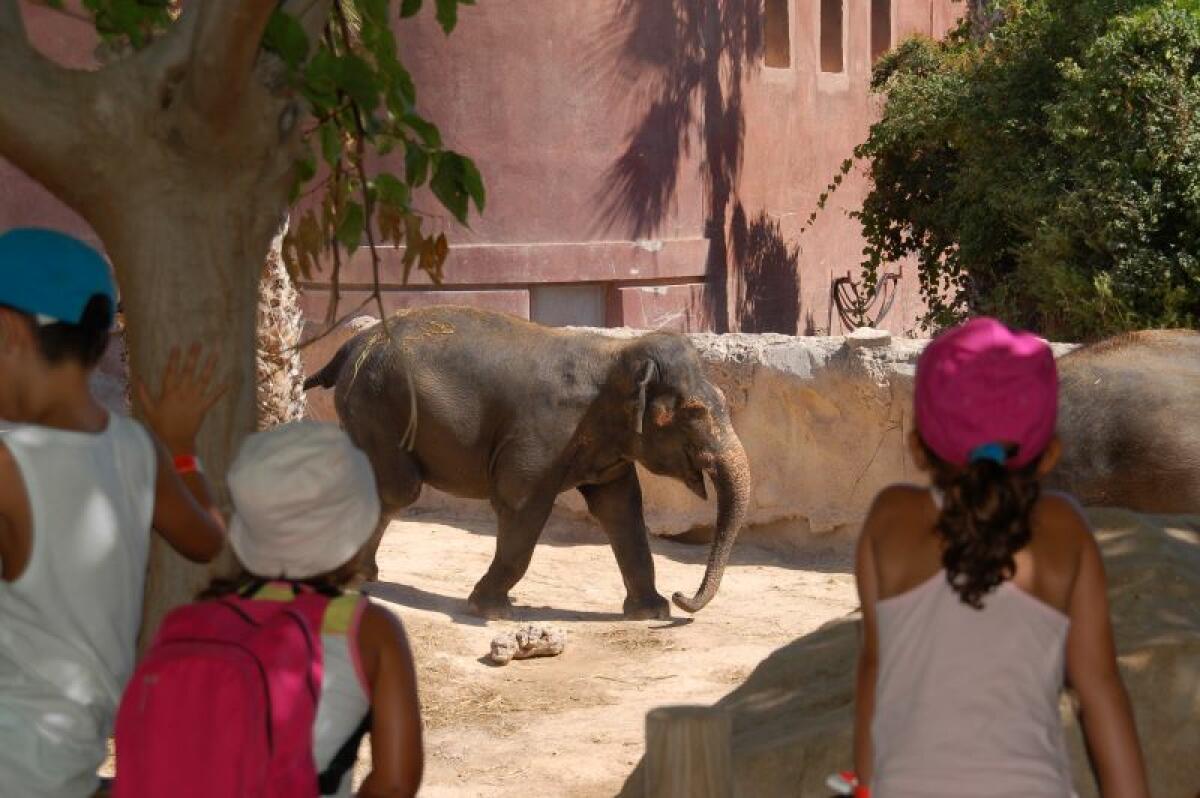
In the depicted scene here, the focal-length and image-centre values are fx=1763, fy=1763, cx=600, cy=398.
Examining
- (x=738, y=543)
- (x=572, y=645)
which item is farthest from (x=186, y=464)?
(x=738, y=543)

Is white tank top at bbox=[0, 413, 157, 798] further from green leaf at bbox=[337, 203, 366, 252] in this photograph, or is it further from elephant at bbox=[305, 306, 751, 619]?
elephant at bbox=[305, 306, 751, 619]

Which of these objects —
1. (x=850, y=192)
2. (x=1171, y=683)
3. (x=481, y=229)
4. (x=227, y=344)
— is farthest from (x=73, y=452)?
(x=850, y=192)

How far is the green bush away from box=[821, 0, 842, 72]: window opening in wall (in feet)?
13.1

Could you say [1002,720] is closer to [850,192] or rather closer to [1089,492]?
[1089,492]

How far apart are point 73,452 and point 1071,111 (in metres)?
11.8

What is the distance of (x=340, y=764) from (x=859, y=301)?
1747cm

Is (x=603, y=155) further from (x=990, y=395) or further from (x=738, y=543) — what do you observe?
(x=990, y=395)

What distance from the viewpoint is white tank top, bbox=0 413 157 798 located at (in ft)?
8.87

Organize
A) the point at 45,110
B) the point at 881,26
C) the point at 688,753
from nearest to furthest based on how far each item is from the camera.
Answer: the point at 688,753 → the point at 45,110 → the point at 881,26

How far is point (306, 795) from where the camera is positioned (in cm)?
247

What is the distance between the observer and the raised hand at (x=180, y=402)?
3.28 m

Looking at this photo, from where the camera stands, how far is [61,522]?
275 centimetres

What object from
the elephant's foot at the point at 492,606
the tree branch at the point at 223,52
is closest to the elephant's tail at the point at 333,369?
the elephant's foot at the point at 492,606

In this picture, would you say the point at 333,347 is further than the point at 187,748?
Yes
